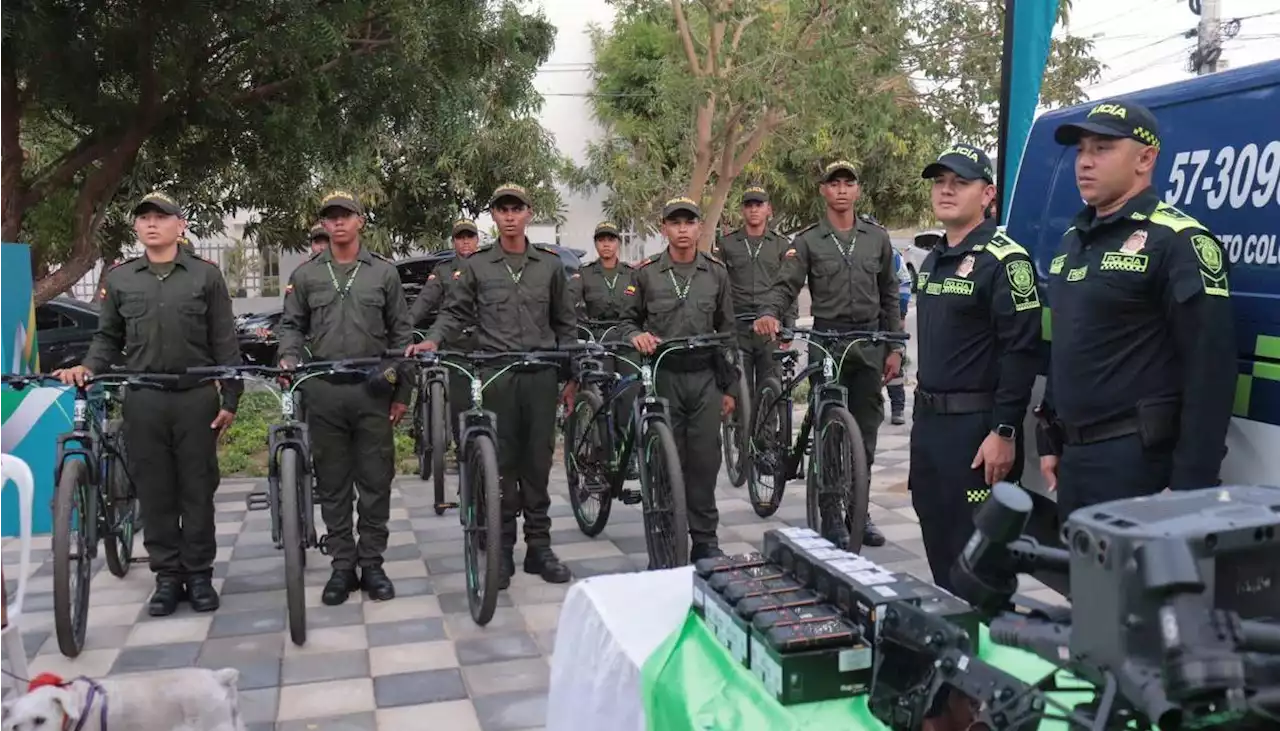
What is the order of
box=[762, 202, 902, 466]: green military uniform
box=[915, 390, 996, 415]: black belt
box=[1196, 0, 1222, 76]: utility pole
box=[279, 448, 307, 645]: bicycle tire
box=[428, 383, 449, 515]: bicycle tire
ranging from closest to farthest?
box=[915, 390, 996, 415]: black belt, box=[279, 448, 307, 645]: bicycle tire, box=[762, 202, 902, 466]: green military uniform, box=[428, 383, 449, 515]: bicycle tire, box=[1196, 0, 1222, 76]: utility pole

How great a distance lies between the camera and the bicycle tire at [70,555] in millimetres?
4266

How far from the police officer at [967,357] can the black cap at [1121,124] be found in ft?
2.36

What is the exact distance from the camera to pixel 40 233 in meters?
8.61

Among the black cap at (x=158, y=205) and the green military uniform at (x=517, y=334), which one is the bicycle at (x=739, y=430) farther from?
the black cap at (x=158, y=205)

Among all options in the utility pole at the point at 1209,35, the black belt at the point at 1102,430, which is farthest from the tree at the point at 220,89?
the utility pole at the point at 1209,35

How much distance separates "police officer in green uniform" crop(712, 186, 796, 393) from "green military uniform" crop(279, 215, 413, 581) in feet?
9.88

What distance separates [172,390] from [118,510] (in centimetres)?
82

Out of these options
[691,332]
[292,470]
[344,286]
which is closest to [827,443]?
[691,332]

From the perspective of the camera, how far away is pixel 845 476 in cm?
531

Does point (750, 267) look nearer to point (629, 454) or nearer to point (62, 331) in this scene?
point (629, 454)

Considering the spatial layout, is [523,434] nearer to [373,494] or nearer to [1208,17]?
[373,494]

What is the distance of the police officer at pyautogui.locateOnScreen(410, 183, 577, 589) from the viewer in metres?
5.18

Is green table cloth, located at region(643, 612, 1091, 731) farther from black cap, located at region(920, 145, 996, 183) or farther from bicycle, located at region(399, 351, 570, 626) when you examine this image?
bicycle, located at region(399, 351, 570, 626)

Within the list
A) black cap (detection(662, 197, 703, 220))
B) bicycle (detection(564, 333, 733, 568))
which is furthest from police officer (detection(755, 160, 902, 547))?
bicycle (detection(564, 333, 733, 568))
